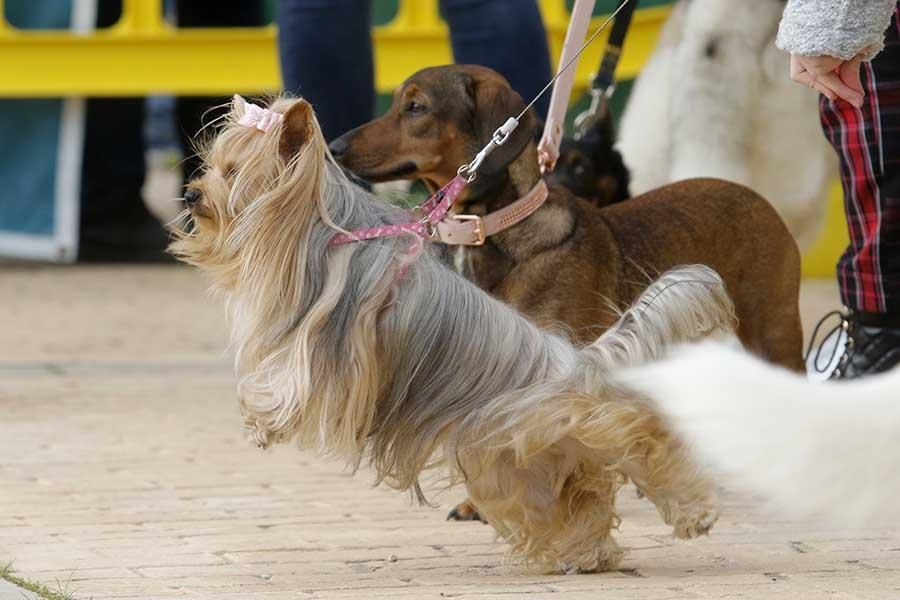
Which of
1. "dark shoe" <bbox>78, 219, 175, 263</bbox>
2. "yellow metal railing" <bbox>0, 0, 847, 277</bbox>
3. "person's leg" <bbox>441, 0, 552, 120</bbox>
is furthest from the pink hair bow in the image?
"dark shoe" <bbox>78, 219, 175, 263</bbox>

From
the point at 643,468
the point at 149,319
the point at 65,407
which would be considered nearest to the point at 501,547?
the point at 643,468

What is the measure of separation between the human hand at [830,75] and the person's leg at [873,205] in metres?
0.77

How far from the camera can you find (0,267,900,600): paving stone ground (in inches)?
139

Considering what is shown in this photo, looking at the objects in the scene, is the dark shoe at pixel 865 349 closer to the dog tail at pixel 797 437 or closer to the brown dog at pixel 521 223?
the brown dog at pixel 521 223

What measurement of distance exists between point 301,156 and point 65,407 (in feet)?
8.52

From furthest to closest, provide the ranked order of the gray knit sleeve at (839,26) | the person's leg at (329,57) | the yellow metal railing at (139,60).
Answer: the yellow metal railing at (139,60) < the person's leg at (329,57) < the gray knit sleeve at (839,26)

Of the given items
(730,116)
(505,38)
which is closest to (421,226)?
A: (505,38)

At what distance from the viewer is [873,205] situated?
14.9 ft

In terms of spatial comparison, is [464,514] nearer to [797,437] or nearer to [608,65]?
[608,65]

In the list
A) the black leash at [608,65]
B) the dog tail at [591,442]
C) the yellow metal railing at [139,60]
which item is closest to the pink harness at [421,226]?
the dog tail at [591,442]

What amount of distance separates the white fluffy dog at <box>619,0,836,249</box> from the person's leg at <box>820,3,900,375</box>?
212cm

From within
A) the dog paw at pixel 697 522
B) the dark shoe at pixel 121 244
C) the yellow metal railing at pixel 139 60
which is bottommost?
the dark shoe at pixel 121 244

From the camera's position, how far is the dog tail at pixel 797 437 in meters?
2.07

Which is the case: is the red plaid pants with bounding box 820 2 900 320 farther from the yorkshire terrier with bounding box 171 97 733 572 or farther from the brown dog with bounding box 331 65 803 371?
the yorkshire terrier with bounding box 171 97 733 572
